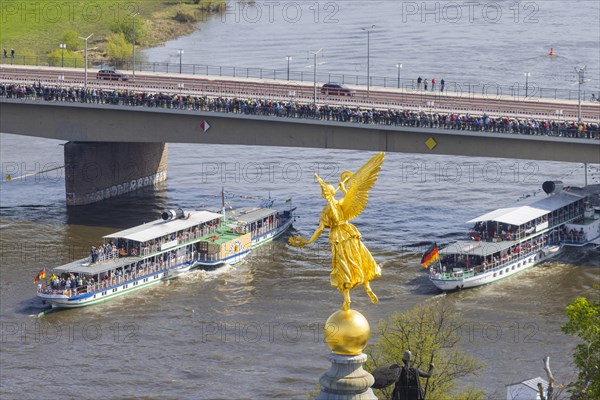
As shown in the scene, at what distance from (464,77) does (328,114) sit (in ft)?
142

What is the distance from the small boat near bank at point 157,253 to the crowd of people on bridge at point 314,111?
23.7 ft

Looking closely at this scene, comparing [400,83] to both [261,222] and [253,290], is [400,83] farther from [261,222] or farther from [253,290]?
[253,290]

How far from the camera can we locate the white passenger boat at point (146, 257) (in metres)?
83.7

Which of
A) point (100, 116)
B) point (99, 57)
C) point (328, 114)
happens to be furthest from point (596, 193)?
point (99, 57)

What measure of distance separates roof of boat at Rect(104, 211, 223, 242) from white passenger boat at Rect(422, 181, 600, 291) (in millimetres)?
15838

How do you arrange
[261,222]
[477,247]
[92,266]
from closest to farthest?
[92,266] < [477,247] < [261,222]

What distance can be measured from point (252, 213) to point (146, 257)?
13.2 meters

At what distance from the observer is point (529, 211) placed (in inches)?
3784

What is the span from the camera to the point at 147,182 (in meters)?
116

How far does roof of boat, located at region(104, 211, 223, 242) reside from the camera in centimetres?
9019

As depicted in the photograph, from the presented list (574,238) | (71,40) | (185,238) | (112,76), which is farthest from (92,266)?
(71,40)

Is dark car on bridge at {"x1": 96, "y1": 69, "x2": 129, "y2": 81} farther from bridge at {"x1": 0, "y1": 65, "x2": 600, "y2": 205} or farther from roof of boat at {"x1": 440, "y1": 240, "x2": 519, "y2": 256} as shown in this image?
roof of boat at {"x1": 440, "y1": 240, "x2": 519, "y2": 256}

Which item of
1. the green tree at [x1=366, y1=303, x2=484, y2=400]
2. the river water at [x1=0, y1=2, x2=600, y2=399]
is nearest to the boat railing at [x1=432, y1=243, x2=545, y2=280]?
the river water at [x1=0, y1=2, x2=600, y2=399]

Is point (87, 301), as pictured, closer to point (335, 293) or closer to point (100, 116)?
point (335, 293)
